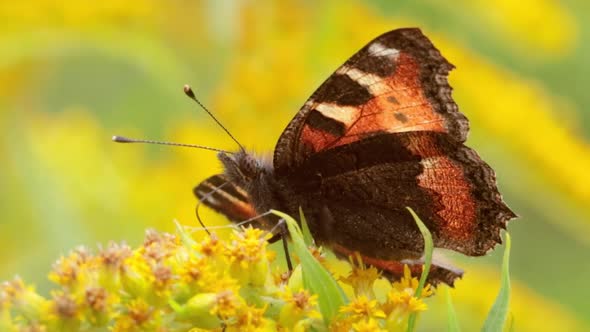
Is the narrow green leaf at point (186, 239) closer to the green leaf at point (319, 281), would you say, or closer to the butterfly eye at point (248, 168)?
the green leaf at point (319, 281)

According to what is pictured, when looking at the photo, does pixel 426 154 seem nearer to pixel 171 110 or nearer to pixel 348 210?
pixel 348 210

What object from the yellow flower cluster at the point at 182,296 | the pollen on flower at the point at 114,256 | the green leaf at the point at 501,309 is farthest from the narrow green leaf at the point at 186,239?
the green leaf at the point at 501,309

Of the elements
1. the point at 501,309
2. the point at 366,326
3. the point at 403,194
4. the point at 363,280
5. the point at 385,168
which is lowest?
the point at 501,309

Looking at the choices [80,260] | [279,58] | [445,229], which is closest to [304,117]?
[445,229]

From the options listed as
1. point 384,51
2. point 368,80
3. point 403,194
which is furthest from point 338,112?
point 403,194

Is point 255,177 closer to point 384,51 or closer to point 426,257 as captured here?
point 384,51

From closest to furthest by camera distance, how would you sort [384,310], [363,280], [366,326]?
[366,326], [384,310], [363,280]
